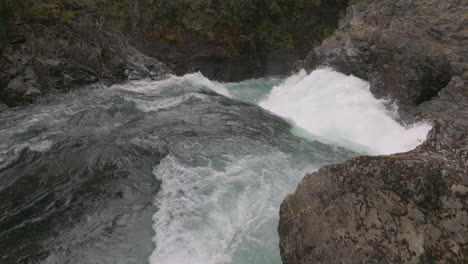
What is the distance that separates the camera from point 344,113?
12.1 m

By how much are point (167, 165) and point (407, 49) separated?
9.06 m

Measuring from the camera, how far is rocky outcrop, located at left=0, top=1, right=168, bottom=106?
41.9ft

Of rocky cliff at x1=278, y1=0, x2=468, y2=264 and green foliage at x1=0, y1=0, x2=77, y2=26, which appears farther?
green foliage at x1=0, y1=0, x2=77, y2=26

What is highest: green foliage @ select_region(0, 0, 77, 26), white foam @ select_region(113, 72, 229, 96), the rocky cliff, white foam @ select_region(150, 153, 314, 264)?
the rocky cliff

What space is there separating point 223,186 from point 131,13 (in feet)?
61.9

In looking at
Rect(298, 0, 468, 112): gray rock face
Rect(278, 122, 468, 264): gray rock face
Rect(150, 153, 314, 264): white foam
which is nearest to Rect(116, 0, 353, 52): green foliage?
Rect(298, 0, 468, 112): gray rock face

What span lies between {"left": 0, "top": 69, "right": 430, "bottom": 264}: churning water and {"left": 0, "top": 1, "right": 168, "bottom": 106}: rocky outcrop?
0.88 meters

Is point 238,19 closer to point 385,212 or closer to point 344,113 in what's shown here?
point 344,113

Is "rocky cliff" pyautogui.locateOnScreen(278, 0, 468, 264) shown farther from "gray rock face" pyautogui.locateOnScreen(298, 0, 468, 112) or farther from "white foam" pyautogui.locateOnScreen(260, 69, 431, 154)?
"gray rock face" pyautogui.locateOnScreen(298, 0, 468, 112)

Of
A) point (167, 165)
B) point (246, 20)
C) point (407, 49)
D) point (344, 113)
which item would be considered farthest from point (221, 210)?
point (246, 20)

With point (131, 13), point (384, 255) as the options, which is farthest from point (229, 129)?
point (131, 13)

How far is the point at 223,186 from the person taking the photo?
293 inches

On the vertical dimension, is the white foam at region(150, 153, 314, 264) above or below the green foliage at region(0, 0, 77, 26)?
below

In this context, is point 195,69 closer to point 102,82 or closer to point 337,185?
point 102,82
